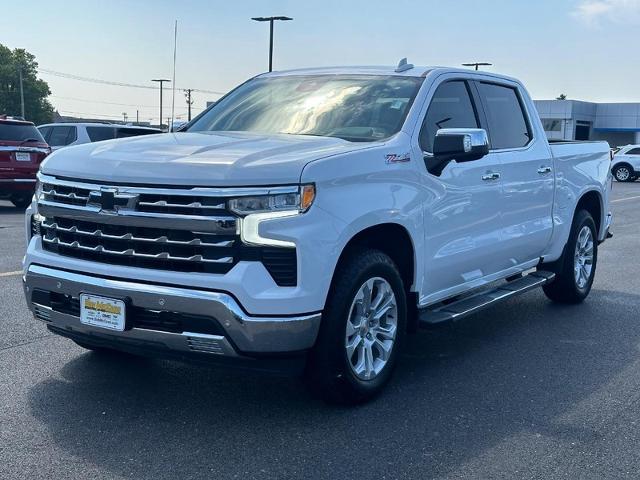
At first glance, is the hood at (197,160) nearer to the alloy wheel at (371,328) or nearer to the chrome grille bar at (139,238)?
the chrome grille bar at (139,238)

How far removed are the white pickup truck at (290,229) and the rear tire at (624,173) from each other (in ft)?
109

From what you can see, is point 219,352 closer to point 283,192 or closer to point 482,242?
point 283,192

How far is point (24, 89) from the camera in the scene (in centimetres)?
11131

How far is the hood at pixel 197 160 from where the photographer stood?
4.11 metres

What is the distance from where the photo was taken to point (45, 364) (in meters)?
5.31

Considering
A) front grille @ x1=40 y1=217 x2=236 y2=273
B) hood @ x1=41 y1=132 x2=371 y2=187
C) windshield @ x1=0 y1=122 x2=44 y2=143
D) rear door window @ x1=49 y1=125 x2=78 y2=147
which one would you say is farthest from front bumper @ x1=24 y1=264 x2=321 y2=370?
rear door window @ x1=49 y1=125 x2=78 y2=147

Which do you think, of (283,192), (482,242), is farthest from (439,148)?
(283,192)

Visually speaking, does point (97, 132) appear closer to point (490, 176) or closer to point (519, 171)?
point (519, 171)

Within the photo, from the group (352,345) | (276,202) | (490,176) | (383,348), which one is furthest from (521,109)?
(276,202)

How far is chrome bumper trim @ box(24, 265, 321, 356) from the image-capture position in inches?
158

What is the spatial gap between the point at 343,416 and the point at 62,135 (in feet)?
53.8

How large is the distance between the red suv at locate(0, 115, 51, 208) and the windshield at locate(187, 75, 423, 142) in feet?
34.2

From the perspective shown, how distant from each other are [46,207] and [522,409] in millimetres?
2906

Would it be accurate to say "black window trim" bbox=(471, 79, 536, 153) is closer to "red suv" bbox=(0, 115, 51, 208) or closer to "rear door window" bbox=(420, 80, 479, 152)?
"rear door window" bbox=(420, 80, 479, 152)
